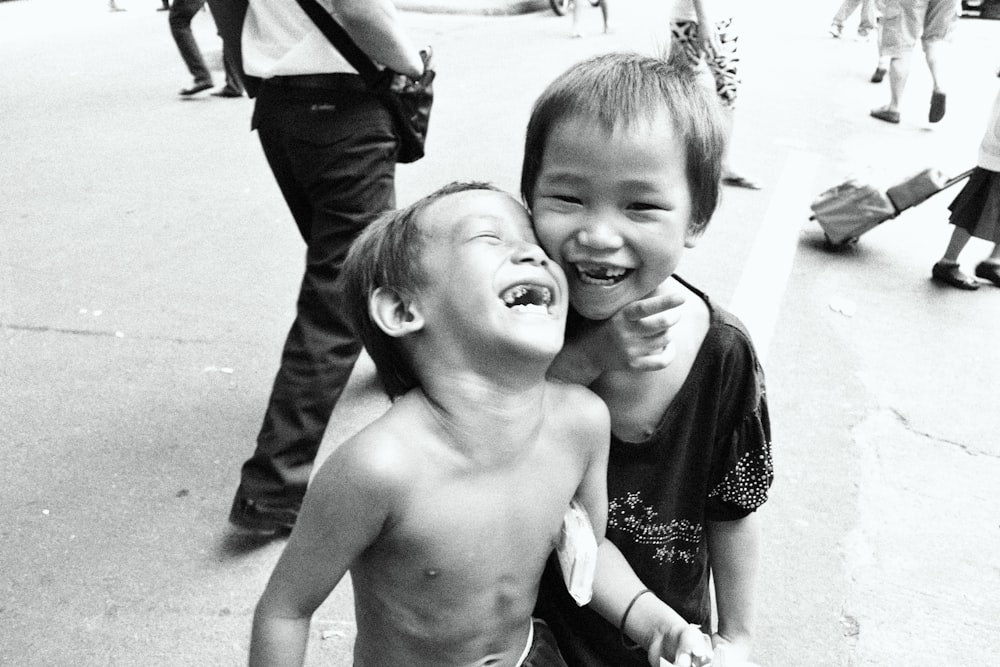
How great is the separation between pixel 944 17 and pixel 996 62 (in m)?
4.11

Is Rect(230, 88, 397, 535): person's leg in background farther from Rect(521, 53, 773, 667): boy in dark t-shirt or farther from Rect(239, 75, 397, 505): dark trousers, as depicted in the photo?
Rect(521, 53, 773, 667): boy in dark t-shirt

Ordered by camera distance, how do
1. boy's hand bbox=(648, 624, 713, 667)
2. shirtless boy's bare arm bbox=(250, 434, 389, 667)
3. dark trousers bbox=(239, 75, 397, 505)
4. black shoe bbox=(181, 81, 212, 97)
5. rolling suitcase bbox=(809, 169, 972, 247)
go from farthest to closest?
black shoe bbox=(181, 81, 212, 97), rolling suitcase bbox=(809, 169, 972, 247), dark trousers bbox=(239, 75, 397, 505), boy's hand bbox=(648, 624, 713, 667), shirtless boy's bare arm bbox=(250, 434, 389, 667)

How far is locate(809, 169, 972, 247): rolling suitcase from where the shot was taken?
4887mm

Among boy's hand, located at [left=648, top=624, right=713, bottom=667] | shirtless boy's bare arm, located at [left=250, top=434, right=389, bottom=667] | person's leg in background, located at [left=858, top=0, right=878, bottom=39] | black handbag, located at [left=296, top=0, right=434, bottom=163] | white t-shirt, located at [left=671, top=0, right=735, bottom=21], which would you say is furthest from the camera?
person's leg in background, located at [left=858, top=0, right=878, bottom=39]

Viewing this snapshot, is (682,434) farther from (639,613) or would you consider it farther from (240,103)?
(240,103)

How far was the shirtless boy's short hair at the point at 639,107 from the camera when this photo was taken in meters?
1.18

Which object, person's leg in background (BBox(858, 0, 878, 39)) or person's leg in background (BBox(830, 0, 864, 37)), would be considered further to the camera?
person's leg in background (BBox(858, 0, 878, 39))

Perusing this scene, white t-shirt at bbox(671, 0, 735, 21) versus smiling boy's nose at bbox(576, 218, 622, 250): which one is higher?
smiling boy's nose at bbox(576, 218, 622, 250)

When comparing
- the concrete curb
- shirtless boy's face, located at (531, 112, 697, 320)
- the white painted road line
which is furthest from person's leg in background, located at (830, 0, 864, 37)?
shirtless boy's face, located at (531, 112, 697, 320)

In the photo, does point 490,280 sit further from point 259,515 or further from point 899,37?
point 899,37

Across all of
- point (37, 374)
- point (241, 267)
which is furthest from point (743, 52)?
point (37, 374)

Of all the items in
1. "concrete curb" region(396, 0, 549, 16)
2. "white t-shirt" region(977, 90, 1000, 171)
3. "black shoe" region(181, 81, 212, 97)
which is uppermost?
"white t-shirt" region(977, 90, 1000, 171)

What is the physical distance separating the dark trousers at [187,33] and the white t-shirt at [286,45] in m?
5.53

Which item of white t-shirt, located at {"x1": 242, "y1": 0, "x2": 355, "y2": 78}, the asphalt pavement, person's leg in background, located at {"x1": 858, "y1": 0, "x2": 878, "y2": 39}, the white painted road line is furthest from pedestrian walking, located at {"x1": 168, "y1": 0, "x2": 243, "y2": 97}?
person's leg in background, located at {"x1": 858, "y1": 0, "x2": 878, "y2": 39}
